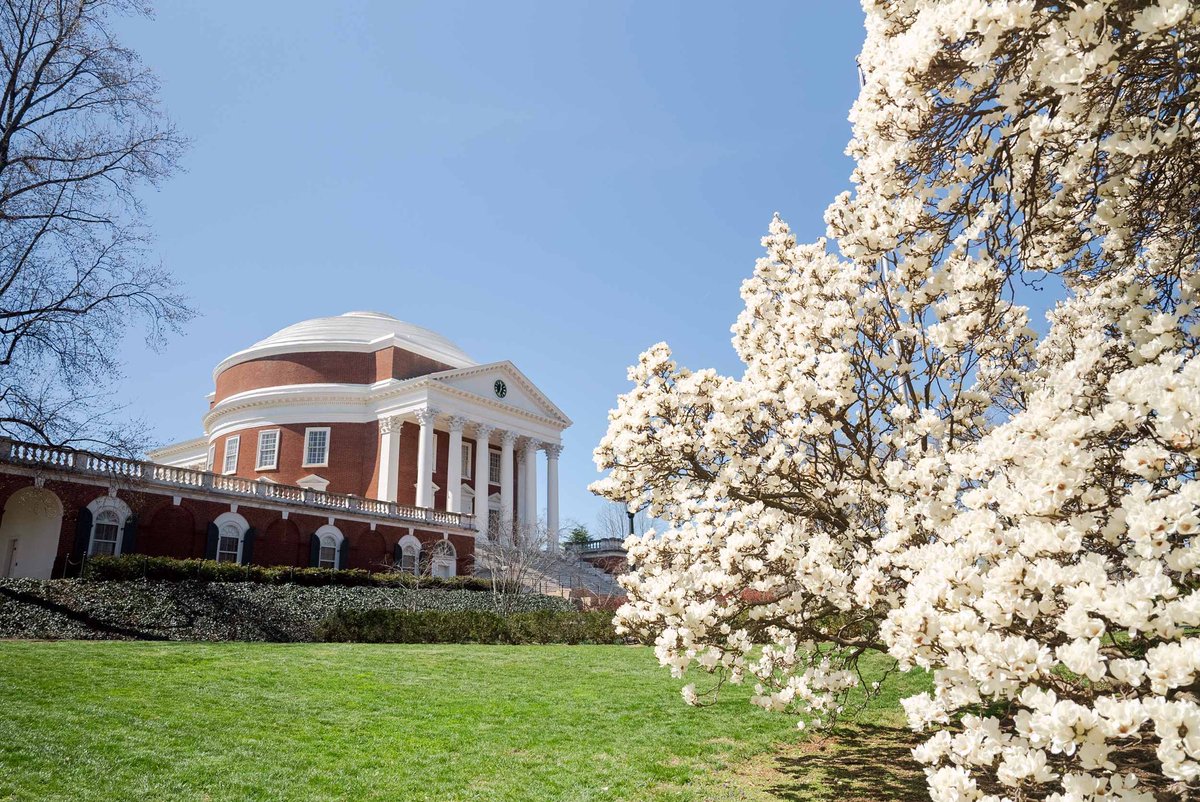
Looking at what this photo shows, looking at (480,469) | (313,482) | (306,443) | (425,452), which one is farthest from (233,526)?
(480,469)

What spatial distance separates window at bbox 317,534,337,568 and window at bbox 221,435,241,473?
18470mm

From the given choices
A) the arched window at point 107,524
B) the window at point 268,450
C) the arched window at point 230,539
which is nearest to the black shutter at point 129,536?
the arched window at point 107,524

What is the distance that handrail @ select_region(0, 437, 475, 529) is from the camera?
76.3ft

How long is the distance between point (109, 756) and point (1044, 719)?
8.79 meters

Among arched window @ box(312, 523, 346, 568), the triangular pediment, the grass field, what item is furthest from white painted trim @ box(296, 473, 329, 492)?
the grass field

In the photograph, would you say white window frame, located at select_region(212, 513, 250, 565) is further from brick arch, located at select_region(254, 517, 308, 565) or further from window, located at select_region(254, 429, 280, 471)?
window, located at select_region(254, 429, 280, 471)

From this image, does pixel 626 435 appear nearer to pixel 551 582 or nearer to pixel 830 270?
pixel 830 270

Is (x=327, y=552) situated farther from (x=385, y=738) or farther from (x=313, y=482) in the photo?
(x=385, y=738)

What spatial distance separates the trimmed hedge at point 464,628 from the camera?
21562mm

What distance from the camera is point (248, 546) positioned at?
30594 mm

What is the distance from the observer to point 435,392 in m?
46.2

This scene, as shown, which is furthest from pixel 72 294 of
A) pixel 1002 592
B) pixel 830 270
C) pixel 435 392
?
pixel 435 392

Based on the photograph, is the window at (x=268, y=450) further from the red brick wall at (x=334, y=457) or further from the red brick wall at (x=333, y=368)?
the red brick wall at (x=333, y=368)

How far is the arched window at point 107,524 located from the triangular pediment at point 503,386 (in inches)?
840
